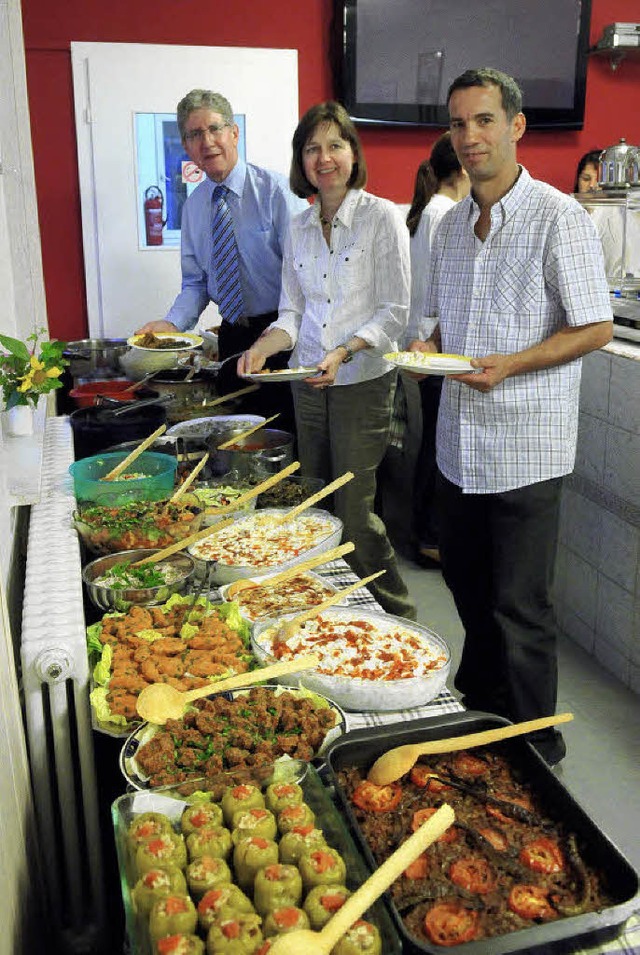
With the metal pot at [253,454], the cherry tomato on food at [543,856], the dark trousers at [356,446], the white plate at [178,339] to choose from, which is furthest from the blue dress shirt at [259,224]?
the cherry tomato on food at [543,856]

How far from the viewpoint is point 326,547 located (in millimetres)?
2152

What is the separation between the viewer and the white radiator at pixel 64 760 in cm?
153

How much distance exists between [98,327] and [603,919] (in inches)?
182

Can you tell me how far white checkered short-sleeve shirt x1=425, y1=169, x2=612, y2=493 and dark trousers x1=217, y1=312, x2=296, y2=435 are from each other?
3.91ft

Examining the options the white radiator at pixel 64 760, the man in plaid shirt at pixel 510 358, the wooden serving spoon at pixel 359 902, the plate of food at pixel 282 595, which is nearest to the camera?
the wooden serving spoon at pixel 359 902

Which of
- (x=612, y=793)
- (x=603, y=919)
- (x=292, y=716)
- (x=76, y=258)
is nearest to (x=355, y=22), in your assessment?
(x=76, y=258)

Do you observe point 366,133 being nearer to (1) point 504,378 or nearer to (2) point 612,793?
(1) point 504,378

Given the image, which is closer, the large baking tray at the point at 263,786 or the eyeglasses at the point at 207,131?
the large baking tray at the point at 263,786

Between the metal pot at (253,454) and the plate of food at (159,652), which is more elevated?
the metal pot at (253,454)

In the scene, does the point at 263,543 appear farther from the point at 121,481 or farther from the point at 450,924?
the point at 450,924

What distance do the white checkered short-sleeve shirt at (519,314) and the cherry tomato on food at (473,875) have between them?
128 cm

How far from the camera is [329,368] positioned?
285cm

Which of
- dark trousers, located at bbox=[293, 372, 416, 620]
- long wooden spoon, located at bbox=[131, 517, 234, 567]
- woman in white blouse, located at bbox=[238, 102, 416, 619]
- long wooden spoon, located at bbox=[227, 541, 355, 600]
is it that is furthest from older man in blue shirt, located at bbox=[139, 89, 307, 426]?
long wooden spoon, located at bbox=[227, 541, 355, 600]

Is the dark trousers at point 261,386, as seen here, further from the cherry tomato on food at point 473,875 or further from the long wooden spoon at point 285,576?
the cherry tomato on food at point 473,875
